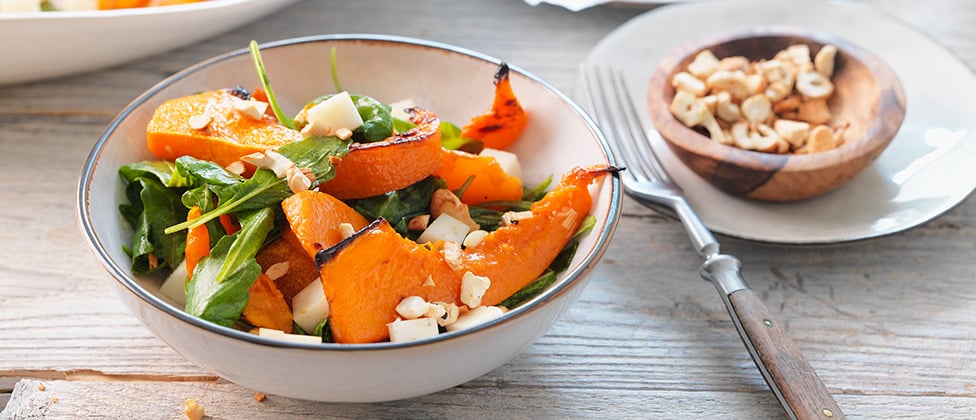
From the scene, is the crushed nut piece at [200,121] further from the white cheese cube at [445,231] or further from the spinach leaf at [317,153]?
the white cheese cube at [445,231]

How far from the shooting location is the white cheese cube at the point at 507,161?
53.4 inches

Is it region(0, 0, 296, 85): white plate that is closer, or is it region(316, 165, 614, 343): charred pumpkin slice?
region(316, 165, 614, 343): charred pumpkin slice

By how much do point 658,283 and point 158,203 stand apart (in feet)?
2.64

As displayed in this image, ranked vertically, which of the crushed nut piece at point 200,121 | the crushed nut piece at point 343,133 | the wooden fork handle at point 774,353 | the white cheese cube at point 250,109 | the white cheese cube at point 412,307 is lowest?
the wooden fork handle at point 774,353

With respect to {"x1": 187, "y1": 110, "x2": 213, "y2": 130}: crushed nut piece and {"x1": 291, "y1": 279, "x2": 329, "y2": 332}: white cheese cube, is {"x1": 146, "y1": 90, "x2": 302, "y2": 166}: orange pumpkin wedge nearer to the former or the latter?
{"x1": 187, "y1": 110, "x2": 213, "y2": 130}: crushed nut piece

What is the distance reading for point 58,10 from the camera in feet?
5.99

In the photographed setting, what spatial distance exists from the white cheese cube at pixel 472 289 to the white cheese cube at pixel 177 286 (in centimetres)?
39

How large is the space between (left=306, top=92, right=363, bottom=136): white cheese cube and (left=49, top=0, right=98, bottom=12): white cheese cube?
2.98 feet

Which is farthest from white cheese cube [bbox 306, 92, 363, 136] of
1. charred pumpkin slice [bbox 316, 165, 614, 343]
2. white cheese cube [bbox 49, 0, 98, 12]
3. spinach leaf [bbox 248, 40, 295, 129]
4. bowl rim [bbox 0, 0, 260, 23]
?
white cheese cube [bbox 49, 0, 98, 12]

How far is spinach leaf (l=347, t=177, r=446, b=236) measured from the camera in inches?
47.4

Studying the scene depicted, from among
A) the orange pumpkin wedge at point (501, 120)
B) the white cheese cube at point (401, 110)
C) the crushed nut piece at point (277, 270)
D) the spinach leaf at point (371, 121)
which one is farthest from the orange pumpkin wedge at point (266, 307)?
the orange pumpkin wedge at point (501, 120)

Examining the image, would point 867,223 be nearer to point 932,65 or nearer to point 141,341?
point 932,65

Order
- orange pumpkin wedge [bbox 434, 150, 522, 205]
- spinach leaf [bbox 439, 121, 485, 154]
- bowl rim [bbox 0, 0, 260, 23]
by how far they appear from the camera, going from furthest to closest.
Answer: bowl rim [bbox 0, 0, 260, 23], spinach leaf [bbox 439, 121, 485, 154], orange pumpkin wedge [bbox 434, 150, 522, 205]

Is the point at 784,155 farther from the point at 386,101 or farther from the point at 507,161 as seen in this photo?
the point at 386,101
